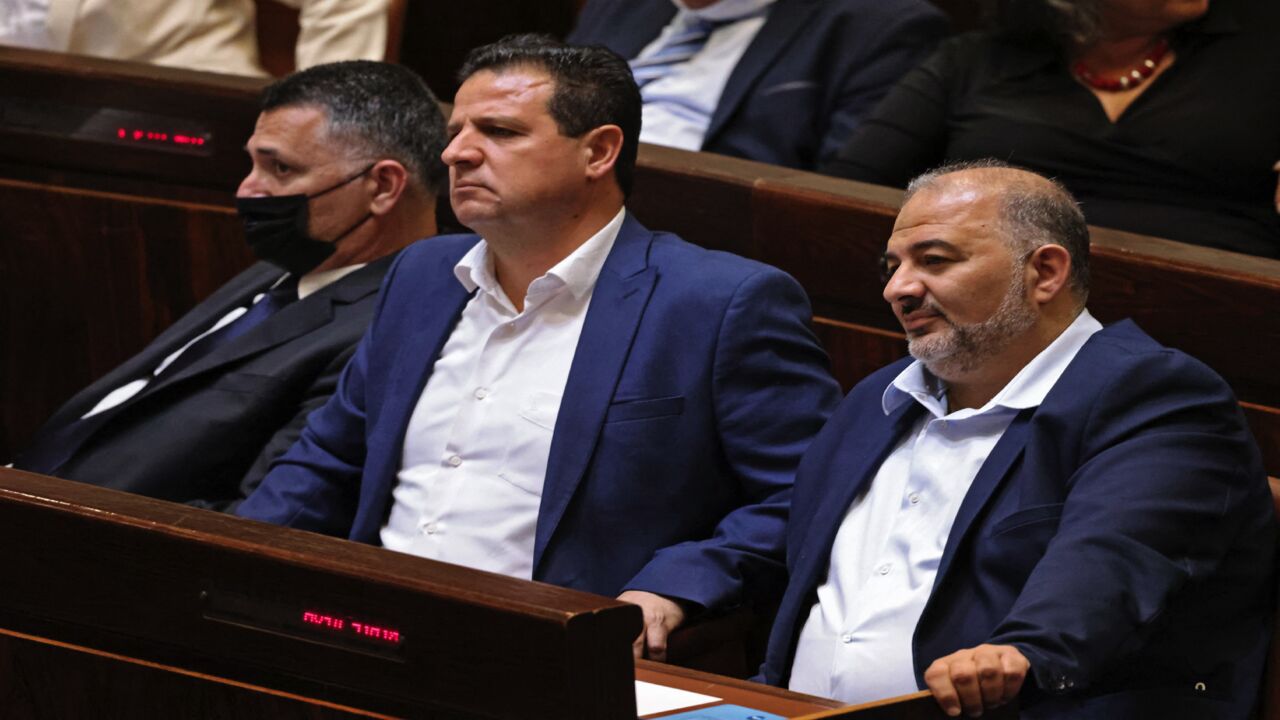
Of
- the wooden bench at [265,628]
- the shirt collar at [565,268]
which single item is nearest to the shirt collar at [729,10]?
the shirt collar at [565,268]

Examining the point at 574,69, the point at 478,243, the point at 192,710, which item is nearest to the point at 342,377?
the point at 478,243

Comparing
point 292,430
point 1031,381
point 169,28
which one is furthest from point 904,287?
point 169,28

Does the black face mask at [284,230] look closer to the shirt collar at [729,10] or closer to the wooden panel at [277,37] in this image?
the shirt collar at [729,10]

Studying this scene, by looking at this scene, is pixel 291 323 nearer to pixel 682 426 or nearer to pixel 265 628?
pixel 682 426

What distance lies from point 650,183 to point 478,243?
0.29 meters

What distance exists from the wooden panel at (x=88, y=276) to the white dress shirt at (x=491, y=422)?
695 millimetres

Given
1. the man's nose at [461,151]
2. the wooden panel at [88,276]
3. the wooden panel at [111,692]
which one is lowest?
the wooden panel at [88,276]

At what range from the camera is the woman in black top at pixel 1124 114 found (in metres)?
1.84

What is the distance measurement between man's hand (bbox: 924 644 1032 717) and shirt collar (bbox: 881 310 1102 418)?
277 mm

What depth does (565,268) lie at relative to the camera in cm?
157

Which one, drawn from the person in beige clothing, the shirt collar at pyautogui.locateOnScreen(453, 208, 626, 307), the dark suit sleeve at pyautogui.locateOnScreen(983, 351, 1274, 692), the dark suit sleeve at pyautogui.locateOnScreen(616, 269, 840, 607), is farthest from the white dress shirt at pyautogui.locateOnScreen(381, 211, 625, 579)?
the person in beige clothing

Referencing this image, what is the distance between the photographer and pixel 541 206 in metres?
1.60

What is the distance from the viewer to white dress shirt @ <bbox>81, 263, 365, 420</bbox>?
1939 millimetres

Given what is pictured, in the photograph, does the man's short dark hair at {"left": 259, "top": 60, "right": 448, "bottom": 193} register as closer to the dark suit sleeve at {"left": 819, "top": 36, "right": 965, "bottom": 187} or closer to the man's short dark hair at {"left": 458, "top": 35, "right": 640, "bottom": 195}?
the man's short dark hair at {"left": 458, "top": 35, "right": 640, "bottom": 195}
